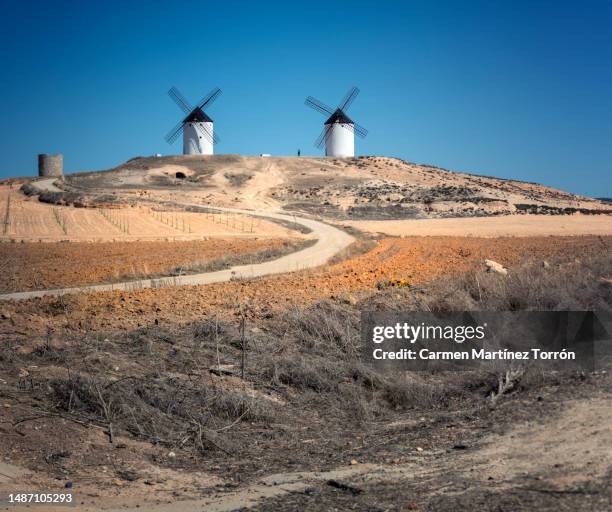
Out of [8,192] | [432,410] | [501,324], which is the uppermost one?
[8,192]

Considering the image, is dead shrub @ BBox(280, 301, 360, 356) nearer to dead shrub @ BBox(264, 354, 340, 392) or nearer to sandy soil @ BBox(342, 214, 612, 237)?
dead shrub @ BBox(264, 354, 340, 392)

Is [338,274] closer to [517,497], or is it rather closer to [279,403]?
[279,403]

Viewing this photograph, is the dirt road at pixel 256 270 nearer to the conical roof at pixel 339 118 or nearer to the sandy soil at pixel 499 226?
the sandy soil at pixel 499 226

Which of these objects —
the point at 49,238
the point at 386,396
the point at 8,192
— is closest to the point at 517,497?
the point at 386,396

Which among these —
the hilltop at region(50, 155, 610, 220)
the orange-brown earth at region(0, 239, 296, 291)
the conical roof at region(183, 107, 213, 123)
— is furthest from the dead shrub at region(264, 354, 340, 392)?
the conical roof at region(183, 107, 213, 123)

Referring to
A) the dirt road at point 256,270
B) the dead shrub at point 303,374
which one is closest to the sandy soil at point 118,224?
the dirt road at point 256,270

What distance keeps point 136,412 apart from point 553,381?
6568mm

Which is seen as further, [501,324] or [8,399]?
[501,324]

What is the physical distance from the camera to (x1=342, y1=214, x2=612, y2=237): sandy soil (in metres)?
51.6

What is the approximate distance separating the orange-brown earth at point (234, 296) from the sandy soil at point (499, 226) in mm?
18961

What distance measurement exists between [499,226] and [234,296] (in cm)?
4053

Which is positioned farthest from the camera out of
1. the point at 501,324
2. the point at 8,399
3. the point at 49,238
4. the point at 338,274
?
the point at 49,238

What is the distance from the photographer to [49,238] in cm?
4494

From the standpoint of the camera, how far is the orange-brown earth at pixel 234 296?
1725 cm
